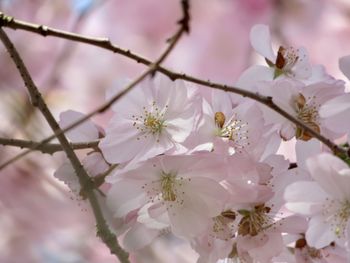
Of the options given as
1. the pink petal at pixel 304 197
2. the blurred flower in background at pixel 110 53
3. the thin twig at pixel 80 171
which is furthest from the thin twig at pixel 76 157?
the blurred flower in background at pixel 110 53

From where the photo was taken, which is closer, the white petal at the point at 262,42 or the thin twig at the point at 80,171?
the thin twig at the point at 80,171

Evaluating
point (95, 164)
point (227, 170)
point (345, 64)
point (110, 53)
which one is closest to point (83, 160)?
point (95, 164)

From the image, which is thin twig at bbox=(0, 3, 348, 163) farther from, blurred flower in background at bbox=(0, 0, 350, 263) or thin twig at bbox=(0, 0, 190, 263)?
blurred flower in background at bbox=(0, 0, 350, 263)

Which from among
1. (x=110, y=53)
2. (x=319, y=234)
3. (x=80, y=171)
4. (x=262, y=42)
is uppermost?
(x=110, y=53)

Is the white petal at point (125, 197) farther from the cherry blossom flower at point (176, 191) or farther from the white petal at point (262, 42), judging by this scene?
the white petal at point (262, 42)

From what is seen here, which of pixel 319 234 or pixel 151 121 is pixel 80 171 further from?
pixel 319 234

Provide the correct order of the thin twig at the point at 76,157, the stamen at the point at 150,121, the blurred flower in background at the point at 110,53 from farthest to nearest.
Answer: the blurred flower in background at the point at 110,53
the stamen at the point at 150,121
the thin twig at the point at 76,157
